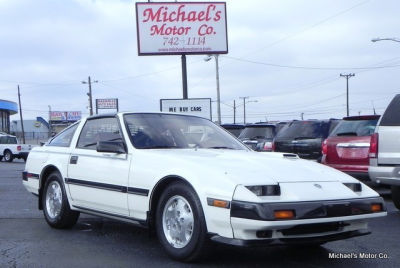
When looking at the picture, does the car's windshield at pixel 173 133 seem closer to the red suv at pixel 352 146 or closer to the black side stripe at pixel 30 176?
the black side stripe at pixel 30 176

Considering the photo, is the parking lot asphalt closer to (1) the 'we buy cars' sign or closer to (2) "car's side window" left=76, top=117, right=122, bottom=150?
(2) "car's side window" left=76, top=117, right=122, bottom=150

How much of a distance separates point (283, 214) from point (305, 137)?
748cm

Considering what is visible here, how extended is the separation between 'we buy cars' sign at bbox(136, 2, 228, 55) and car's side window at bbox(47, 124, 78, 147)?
1490 cm

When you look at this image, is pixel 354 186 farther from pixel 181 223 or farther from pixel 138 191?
pixel 138 191

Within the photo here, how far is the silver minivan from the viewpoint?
763 centimetres

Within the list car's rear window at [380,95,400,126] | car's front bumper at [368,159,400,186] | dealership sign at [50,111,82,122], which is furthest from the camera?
dealership sign at [50,111,82,122]

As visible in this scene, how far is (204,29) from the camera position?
74.5 ft

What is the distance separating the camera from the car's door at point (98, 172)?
598 centimetres

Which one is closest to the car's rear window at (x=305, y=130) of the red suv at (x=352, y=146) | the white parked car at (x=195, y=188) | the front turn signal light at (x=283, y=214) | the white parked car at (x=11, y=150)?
the red suv at (x=352, y=146)

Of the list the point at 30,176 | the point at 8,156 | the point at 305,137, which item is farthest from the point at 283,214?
the point at 8,156

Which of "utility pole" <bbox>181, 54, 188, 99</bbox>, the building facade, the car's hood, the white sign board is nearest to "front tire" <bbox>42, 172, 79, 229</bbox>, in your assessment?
the car's hood

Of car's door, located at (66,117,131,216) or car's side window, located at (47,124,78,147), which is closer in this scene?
car's door, located at (66,117,131,216)

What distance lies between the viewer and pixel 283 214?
181 inches

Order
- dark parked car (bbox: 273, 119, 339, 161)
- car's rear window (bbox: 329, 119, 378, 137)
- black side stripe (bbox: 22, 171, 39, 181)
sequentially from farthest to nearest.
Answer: dark parked car (bbox: 273, 119, 339, 161), car's rear window (bbox: 329, 119, 378, 137), black side stripe (bbox: 22, 171, 39, 181)
